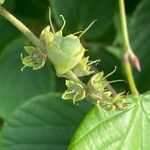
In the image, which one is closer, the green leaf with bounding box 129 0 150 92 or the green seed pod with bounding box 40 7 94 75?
the green seed pod with bounding box 40 7 94 75

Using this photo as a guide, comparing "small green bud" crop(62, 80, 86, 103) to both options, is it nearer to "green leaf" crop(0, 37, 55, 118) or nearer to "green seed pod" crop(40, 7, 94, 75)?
"green seed pod" crop(40, 7, 94, 75)

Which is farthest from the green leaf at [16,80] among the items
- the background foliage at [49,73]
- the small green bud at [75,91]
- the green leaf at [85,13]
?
the small green bud at [75,91]

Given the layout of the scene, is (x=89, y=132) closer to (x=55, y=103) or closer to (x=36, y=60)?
(x=36, y=60)

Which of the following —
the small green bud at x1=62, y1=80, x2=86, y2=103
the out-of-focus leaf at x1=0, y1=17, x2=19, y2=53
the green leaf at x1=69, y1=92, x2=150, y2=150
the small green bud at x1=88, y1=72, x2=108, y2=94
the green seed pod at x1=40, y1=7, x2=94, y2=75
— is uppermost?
the green seed pod at x1=40, y1=7, x2=94, y2=75

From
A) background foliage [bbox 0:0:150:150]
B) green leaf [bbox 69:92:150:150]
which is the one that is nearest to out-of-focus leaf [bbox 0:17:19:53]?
background foliage [bbox 0:0:150:150]

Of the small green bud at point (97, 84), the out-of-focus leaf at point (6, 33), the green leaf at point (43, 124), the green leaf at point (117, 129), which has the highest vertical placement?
the small green bud at point (97, 84)

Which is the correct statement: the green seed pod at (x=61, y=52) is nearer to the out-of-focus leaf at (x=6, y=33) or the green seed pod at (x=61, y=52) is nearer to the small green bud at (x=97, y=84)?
the small green bud at (x=97, y=84)
